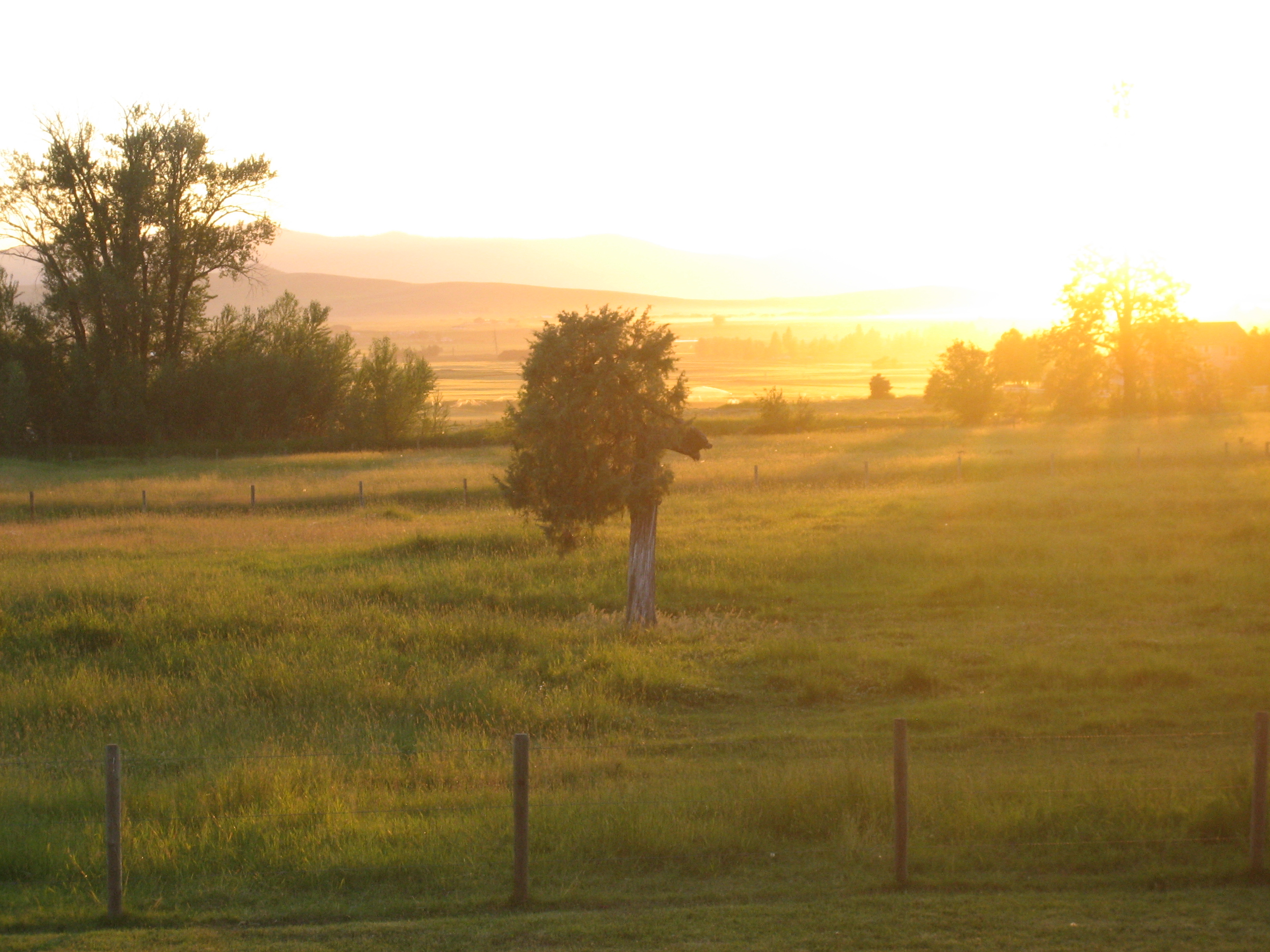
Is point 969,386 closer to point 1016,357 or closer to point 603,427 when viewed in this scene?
point 1016,357

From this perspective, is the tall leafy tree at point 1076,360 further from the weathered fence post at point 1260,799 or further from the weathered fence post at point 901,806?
the weathered fence post at point 901,806

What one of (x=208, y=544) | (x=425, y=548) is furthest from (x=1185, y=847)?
(x=208, y=544)

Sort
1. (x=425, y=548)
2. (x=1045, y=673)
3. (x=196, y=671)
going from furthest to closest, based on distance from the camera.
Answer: (x=425, y=548) < (x=196, y=671) < (x=1045, y=673)

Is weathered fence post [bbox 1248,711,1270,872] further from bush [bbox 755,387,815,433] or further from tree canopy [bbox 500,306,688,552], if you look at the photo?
bush [bbox 755,387,815,433]

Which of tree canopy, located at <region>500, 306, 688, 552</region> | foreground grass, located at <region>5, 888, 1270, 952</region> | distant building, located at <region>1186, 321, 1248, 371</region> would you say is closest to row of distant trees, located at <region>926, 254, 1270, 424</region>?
distant building, located at <region>1186, 321, 1248, 371</region>

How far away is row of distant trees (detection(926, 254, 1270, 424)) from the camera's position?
5903cm

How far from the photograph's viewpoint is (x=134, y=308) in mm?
56406

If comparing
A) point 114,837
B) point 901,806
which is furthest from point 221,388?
point 901,806

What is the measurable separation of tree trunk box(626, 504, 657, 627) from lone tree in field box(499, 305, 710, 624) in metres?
0.02

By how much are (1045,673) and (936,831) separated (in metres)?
5.90

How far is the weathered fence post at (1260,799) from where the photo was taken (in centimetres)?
711

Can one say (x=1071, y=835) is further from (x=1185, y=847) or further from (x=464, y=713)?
(x=464, y=713)

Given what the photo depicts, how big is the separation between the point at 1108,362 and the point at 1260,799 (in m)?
62.0

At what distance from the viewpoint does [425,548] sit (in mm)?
23828
